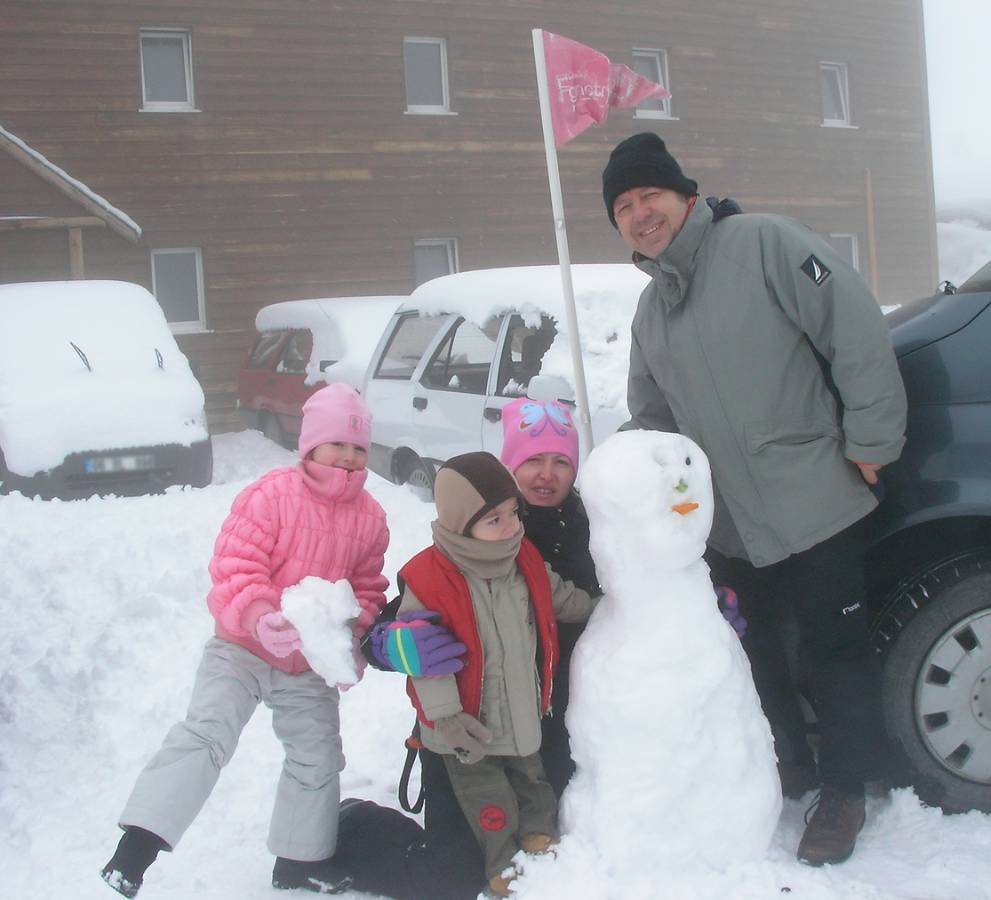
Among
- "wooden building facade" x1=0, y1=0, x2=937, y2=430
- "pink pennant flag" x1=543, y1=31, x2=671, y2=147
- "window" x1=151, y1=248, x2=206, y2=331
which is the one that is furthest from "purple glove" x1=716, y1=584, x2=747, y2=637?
"window" x1=151, y1=248, x2=206, y2=331

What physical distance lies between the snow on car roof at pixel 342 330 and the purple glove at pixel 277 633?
6129 millimetres

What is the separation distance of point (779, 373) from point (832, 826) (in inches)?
43.9

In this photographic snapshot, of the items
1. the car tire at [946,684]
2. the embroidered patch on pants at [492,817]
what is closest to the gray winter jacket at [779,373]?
the car tire at [946,684]

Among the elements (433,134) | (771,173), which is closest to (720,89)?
(771,173)

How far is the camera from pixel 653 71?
16453mm

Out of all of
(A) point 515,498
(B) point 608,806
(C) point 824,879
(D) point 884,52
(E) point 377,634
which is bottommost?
(C) point 824,879

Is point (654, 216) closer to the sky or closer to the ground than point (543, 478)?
closer to the sky

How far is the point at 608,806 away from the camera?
8.17 ft

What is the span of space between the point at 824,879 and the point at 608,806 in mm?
526

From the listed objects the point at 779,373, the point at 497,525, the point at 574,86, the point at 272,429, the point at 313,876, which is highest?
the point at 574,86

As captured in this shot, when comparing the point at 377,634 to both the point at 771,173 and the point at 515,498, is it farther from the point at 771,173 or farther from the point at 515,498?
the point at 771,173

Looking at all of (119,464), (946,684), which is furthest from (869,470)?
(119,464)

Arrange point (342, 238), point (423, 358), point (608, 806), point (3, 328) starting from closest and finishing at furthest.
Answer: point (608, 806) → point (423, 358) → point (3, 328) → point (342, 238)

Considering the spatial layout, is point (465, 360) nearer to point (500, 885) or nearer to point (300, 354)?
point (500, 885)
